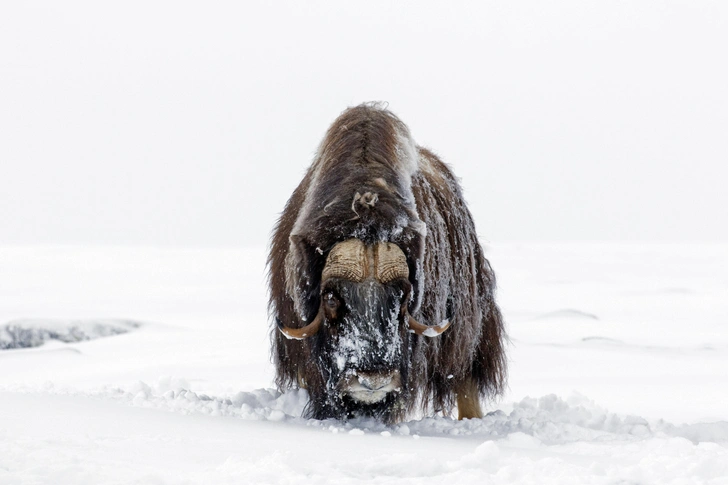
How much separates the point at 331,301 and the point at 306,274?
0.21 metres

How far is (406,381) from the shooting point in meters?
3.45

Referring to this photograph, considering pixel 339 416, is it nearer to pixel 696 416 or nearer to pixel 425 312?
pixel 425 312

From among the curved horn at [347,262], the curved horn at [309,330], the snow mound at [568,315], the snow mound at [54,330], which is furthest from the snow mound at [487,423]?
the snow mound at [568,315]

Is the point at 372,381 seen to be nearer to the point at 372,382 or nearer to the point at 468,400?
the point at 372,382

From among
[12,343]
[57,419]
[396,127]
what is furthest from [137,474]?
[12,343]

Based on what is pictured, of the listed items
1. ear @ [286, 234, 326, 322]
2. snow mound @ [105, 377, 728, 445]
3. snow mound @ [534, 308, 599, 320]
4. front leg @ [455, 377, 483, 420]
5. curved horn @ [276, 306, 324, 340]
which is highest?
snow mound @ [534, 308, 599, 320]

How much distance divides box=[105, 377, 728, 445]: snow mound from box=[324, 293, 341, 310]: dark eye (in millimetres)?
446

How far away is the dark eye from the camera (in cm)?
331

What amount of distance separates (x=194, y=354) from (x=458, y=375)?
3738 mm

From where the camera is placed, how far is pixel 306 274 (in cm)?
348

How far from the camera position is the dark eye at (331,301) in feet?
10.9

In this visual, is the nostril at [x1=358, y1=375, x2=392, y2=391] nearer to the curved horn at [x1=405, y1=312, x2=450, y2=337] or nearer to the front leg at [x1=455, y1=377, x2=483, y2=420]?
the curved horn at [x1=405, y1=312, x2=450, y2=337]

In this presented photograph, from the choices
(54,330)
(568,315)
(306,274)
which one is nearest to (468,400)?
(306,274)

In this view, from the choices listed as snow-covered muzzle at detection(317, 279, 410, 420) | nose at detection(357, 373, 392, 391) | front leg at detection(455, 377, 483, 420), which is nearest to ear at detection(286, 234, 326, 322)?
snow-covered muzzle at detection(317, 279, 410, 420)
